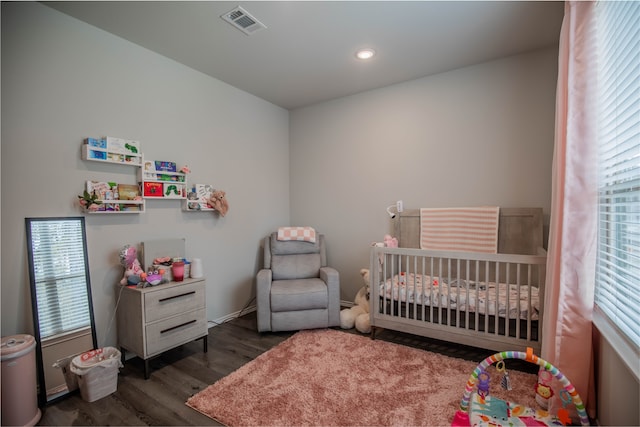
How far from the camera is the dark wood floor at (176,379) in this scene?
1646 millimetres

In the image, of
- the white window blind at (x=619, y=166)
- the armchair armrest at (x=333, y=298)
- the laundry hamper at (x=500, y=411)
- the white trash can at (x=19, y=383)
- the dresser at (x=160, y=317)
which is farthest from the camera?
the armchair armrest at (x=333, y=298)

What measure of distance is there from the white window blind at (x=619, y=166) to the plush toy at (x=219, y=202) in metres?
2.78

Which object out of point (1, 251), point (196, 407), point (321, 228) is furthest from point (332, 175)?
point (1, 251)

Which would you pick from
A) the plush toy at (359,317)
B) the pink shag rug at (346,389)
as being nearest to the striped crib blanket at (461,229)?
the plush toy at (359,317)

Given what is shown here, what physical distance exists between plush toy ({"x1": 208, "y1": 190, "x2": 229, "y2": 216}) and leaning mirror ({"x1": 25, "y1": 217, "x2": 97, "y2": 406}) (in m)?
1.05

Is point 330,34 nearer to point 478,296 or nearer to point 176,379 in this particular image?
point 478,296

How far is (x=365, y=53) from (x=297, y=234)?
1880mm

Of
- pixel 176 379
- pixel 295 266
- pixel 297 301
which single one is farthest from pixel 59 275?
pixel 295 266

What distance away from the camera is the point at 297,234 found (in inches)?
128

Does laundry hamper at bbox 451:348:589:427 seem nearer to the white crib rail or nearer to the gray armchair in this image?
the white crib rail

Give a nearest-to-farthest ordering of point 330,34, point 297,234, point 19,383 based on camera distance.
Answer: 1. point 19,383
2. point 330,34
3. point 297,234

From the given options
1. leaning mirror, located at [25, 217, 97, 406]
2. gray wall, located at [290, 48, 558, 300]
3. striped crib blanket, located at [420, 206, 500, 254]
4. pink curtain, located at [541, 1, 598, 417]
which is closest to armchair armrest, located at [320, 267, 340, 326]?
gray wall, located at [290, 48, 558, 300]

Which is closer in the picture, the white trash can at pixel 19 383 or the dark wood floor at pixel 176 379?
the white trash can at pixel 19 383

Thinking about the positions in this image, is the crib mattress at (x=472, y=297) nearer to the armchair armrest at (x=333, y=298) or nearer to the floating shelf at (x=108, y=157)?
the armchair armrest at (x=333, y=298)
